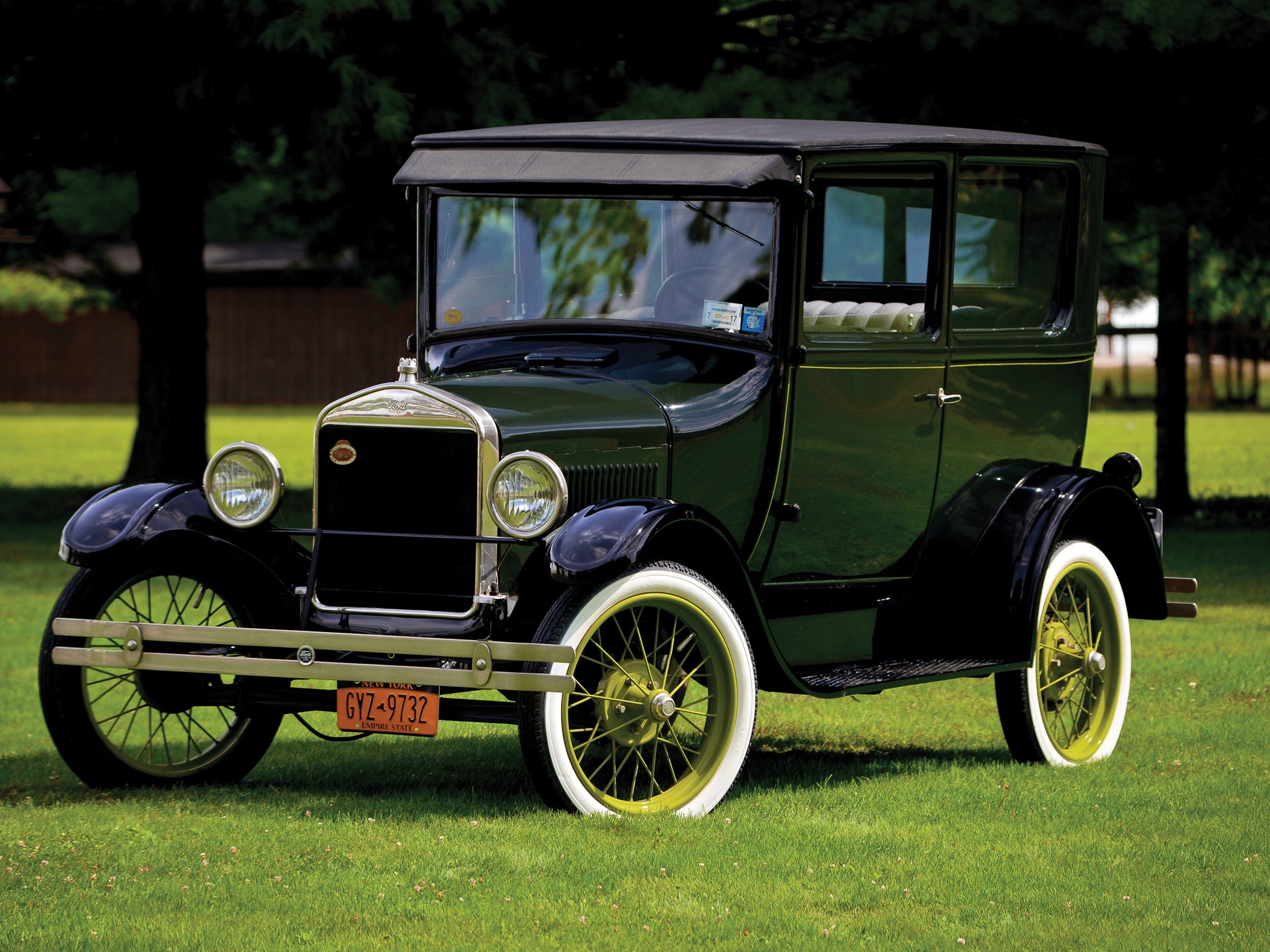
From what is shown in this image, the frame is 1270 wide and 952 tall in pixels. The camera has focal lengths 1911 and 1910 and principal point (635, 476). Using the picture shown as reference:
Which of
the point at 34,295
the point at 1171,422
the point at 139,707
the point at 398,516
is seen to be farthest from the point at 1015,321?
the point at 34,295

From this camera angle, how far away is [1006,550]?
6.98 metres

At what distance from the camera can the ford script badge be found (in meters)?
6.27

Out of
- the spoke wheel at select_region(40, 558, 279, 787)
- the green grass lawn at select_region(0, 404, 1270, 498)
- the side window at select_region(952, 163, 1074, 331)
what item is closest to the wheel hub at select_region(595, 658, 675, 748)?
the spoke wheel at select_region(40, 558, 279, 787)

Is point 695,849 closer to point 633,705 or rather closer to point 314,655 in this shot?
point 633,705

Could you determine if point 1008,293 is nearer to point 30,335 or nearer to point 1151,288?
point 1151,288

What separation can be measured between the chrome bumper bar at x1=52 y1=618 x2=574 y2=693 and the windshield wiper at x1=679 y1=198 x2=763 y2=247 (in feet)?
6.02

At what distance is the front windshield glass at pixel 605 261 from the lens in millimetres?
6730

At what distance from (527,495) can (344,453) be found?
0.70 metres

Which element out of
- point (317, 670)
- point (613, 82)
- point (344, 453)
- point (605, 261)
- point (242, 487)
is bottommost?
point (317, 670)

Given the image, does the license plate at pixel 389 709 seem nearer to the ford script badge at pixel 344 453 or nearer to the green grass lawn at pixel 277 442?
the ford script badge at pixel 344 453

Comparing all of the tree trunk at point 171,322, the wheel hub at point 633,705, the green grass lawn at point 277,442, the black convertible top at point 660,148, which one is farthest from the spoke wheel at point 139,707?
the green grass lawn at point 277,442

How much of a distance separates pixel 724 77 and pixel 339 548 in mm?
8280

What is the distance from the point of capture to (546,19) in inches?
607

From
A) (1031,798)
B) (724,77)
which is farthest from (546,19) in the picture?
(1031,798)
